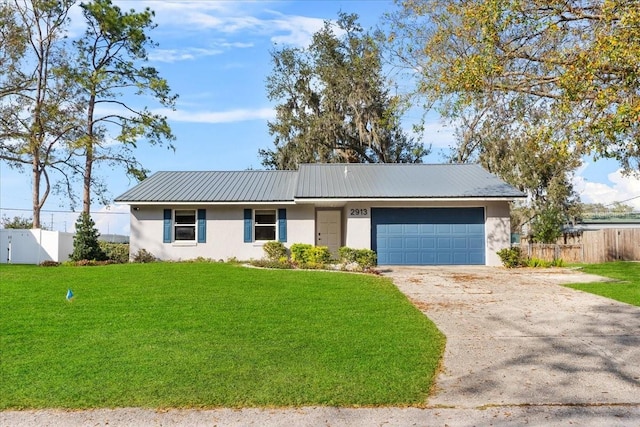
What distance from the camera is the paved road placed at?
4781mm

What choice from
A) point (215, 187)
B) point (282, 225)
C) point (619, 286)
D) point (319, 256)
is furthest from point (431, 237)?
point (215, 187)

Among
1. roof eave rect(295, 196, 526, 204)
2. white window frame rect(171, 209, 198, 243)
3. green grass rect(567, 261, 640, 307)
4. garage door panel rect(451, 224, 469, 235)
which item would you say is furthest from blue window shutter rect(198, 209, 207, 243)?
green grass rect(567, 261, 640, 307)

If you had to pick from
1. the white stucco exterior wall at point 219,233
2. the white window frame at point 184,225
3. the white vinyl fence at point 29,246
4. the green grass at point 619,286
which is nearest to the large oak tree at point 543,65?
the green grass at point 619,286

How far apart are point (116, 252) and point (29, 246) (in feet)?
13.8

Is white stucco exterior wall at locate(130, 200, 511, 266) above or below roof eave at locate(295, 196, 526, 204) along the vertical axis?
below

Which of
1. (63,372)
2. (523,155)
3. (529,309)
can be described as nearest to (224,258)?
(529,309)

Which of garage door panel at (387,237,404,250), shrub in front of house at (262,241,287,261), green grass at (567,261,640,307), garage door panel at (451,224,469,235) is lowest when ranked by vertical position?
green grass at (567,261,640,307)

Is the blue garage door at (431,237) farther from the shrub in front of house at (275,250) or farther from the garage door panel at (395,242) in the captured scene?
the shrub in front of house at (275,250)

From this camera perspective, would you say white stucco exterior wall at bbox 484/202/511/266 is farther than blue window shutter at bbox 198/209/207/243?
No

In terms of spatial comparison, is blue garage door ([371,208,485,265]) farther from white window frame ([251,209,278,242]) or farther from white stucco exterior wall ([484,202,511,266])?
white window frame ([251,209,278,242])

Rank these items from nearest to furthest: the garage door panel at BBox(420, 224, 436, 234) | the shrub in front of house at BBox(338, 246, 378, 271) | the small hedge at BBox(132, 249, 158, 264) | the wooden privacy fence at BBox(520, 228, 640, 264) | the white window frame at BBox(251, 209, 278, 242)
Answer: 1. the shrub in front of house at BBox(338, 246, 378, 271)
2. the garage door panel at BBox(420, 224, 436, 234)
3. the small hedge at BBox(132, 249, 158, 264)
4. the white window frame at BBox(251, 209, 278, 242)
5. the wooden privacy fence at BBox(520, 228, 640, 264)

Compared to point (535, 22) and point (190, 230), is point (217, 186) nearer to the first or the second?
point (190, 230)

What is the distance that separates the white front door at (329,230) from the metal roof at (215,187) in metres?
1.88

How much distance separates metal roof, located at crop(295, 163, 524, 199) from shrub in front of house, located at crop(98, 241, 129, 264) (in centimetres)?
793
